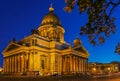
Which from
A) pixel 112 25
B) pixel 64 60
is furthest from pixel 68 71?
pixel 112 25

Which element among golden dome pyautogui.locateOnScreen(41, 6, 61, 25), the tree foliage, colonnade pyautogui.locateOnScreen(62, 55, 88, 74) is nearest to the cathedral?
colonnade pyautogui.locateOnScreen(62, 55, 88, 74)

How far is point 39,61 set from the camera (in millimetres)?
78875

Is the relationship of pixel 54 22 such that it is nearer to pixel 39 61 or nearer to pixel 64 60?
pixel 64 60

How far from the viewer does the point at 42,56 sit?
267 ft

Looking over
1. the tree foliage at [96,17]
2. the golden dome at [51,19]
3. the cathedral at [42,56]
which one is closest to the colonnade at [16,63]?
the cathedral at [42,56]

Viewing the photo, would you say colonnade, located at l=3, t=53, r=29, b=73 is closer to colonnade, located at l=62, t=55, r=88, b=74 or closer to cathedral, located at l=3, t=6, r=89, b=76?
cathedral, located at l=3, t=6, r=89, b=76

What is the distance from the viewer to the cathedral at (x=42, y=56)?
7744 cm

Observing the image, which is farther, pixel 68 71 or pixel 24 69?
pixel 68 71

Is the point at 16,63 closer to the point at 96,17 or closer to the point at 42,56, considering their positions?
the point at 42,56

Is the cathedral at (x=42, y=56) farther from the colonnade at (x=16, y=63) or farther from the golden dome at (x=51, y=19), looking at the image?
the golden dome at (x=51, y=19)

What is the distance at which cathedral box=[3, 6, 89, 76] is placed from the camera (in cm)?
7744

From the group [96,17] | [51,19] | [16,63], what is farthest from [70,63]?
[96,17]

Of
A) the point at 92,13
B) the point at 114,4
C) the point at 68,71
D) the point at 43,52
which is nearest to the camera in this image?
the point at 114,4

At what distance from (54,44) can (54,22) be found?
19.5 meters
